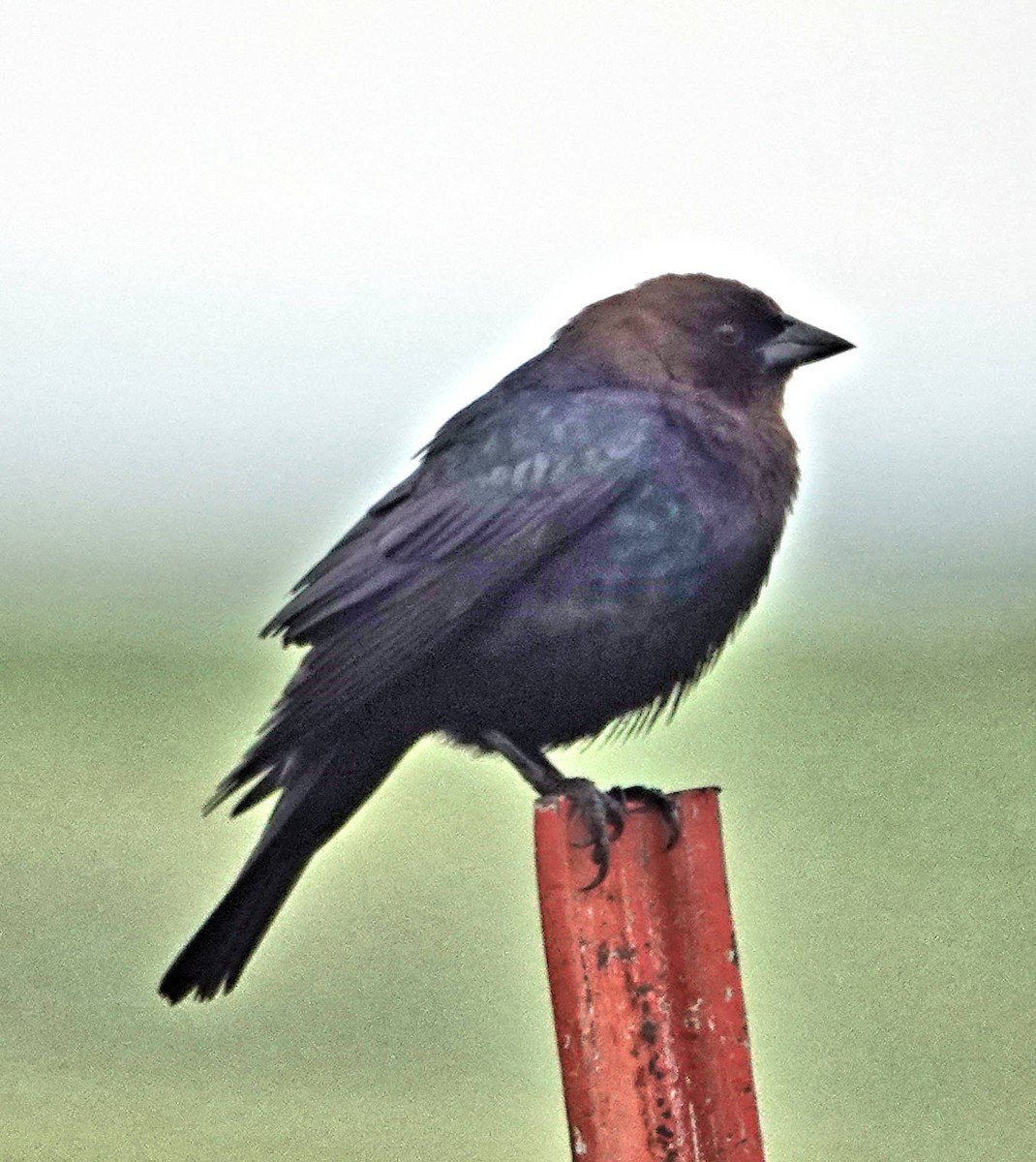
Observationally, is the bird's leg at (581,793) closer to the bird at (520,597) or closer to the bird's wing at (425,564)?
the bird at (520,597)

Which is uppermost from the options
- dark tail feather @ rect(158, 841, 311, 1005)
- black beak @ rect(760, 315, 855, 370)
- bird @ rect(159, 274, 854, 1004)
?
black beak @ rect(760, 315, 855, 370)

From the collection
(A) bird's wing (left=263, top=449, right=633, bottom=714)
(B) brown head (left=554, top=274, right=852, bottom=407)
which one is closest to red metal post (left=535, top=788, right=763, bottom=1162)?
(A) bird's wing (left=263, top=449, right=633, bottom=714)

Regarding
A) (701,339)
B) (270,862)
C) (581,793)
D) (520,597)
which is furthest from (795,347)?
(270,862)

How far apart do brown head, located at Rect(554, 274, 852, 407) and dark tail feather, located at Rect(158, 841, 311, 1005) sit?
0.78 metres

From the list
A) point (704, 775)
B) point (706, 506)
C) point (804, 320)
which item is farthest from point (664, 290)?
point (704, 775)

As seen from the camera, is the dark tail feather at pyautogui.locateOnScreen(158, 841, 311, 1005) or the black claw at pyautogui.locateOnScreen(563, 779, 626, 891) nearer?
the black claw at pyautogui.locateOnScreen(563, 779, 626, 891)

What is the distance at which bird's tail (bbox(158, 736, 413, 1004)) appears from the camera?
2.37m

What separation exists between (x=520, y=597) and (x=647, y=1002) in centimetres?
62

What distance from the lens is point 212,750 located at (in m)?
2.48

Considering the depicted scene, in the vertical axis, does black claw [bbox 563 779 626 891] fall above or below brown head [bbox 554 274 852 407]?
below

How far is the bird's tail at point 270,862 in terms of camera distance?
2.37m

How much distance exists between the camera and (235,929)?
240 cm

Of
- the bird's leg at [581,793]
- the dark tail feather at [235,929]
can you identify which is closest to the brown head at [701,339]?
the bird's leg at [581,793]

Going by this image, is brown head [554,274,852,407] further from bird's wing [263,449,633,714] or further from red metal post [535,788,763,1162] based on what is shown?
red metal post [535,788,763,1162]
